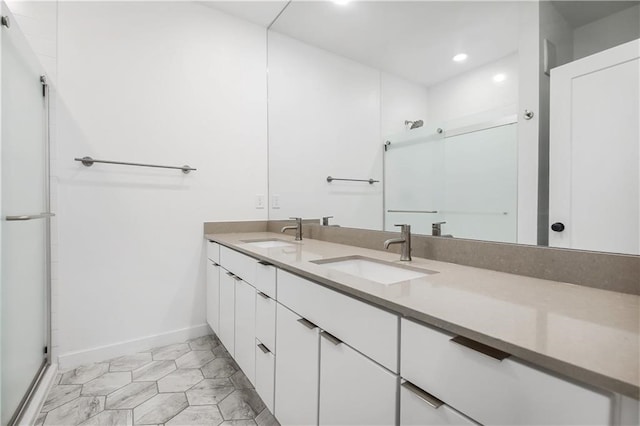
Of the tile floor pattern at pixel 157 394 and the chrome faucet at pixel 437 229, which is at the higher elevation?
the chrome faucet at pixel 437 229

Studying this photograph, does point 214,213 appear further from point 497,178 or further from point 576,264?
point 576,264

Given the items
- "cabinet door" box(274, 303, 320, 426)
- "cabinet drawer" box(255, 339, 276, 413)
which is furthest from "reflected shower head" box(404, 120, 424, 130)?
"cabinet drawer" box(255, 339, 276, 413)

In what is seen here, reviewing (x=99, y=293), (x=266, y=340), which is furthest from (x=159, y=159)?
(x=266, y=340)

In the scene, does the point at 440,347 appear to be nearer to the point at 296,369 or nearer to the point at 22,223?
the point at 296,369

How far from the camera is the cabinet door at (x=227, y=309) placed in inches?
66.1

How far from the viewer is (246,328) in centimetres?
149

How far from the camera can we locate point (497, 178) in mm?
1055

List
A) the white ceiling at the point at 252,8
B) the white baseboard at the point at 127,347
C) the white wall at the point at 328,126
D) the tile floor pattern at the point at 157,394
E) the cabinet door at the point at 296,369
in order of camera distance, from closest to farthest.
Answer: the cabinet door at the point at 296,369 → the tile floor pattern at the point at 157,394 → the white wall at the point at 328,126 → the white baseboard at the point at 127,347 → the white ceiling at the point at 252,8

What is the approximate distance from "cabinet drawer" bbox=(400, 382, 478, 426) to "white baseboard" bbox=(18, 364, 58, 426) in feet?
5.38

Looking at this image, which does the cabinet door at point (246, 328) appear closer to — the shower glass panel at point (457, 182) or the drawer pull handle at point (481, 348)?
the shower glass panel at point (457, 182)

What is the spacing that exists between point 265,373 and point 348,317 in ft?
2.25

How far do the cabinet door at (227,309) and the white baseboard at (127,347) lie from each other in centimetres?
44

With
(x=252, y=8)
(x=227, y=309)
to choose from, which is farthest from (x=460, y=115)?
(x=252, y=8)

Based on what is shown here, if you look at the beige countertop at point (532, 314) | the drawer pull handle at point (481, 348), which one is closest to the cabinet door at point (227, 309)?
the beige countertop at point (532, 314)
